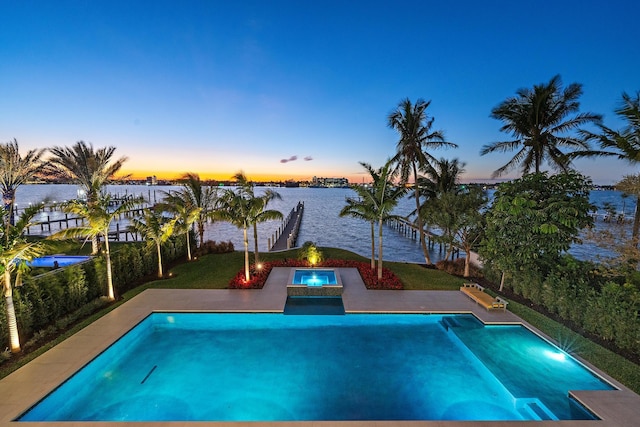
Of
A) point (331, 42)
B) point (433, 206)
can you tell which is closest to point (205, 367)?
point (433, 206)

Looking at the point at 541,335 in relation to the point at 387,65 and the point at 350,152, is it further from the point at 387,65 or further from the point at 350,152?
the point at 350,152

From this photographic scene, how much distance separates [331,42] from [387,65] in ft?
14.8

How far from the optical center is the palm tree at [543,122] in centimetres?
1192

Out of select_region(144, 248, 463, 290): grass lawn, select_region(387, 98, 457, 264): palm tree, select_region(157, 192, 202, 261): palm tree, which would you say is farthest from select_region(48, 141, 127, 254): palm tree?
select_region(387, 98, 457, 264): palm tree

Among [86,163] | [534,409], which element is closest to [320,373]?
[534,409]

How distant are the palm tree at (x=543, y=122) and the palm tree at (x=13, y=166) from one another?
2507cm

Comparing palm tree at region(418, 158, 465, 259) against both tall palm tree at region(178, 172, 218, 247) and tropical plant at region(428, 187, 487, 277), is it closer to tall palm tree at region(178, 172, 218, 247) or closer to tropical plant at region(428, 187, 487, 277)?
tropical plant at region(428, 187, 487, 277)

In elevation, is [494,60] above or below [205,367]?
above

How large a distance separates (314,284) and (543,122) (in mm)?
12241

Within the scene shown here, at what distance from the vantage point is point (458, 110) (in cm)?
2684

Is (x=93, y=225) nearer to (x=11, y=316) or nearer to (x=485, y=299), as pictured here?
(x=11, y=316)

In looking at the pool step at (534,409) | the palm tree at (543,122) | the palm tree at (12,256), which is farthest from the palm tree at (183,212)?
the palm tree at (543,122)

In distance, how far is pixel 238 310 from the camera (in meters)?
9.40

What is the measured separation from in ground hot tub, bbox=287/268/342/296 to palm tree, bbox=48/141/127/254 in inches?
517
